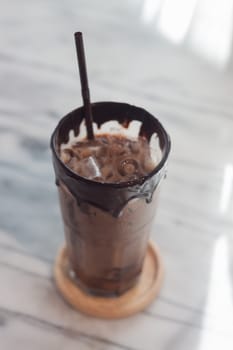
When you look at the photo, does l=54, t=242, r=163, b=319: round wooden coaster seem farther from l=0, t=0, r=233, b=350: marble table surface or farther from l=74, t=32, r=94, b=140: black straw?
l=74, t=32, r=94, b=140: black straw

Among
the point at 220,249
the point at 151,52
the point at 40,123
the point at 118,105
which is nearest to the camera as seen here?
the point at 118,105

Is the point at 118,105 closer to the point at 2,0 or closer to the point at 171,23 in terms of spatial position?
the point at 171,23

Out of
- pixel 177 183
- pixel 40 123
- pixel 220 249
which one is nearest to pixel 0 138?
pixel 40 123

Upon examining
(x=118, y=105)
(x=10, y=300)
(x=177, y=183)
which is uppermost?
(x=118, y=105)

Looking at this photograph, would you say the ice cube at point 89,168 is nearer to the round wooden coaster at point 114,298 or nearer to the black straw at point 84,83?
the black straw at point 84,83

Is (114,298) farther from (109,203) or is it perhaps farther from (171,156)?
(171,156)

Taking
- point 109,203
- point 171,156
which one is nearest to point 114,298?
point 109,203

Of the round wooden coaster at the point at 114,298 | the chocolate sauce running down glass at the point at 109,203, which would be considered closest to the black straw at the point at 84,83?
the chocolate sauce running down glass at the point at 109,203

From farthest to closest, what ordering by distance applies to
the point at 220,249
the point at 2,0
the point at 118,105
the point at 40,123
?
the point at 2,0, the point at 40,123, the point at 220,249, the point at 118,105
